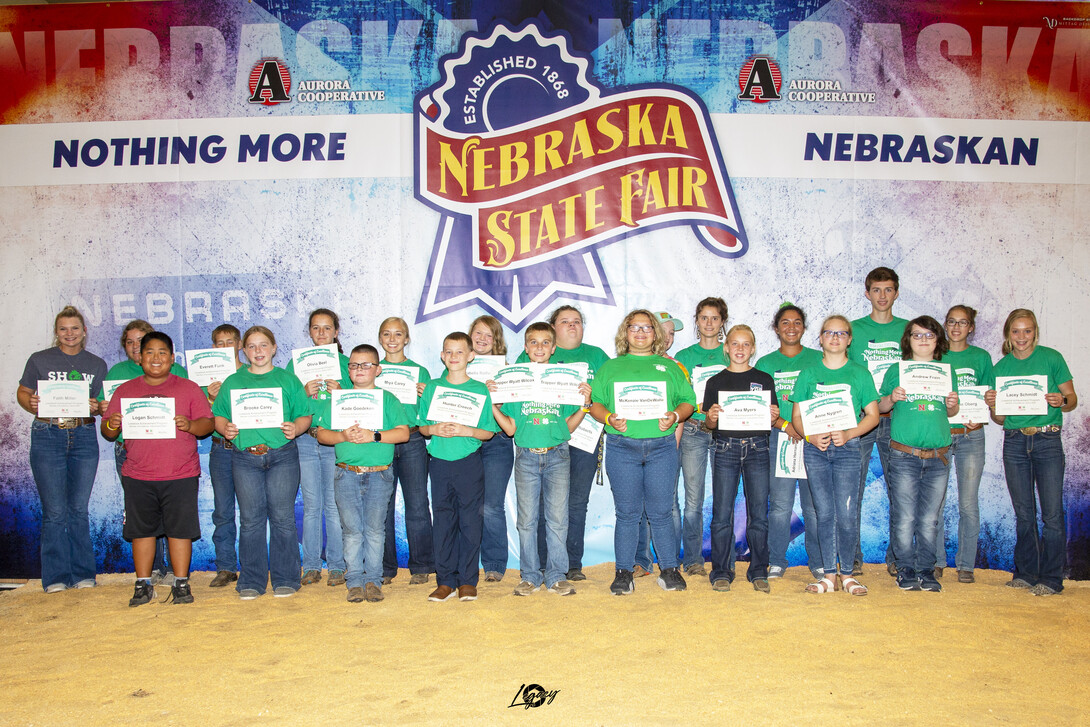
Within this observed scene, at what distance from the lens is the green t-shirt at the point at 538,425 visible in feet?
15.5

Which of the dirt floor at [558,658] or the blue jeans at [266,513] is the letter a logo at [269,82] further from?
the dirt floor at [558,658]

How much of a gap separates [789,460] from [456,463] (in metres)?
2.26

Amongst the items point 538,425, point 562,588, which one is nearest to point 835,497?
point 562,588

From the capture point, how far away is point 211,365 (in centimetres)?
531

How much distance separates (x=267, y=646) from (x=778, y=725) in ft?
8.44

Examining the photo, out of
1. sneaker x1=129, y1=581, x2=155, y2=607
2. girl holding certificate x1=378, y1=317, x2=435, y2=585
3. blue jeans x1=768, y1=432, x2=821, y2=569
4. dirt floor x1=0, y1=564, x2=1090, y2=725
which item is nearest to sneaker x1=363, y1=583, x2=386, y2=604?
dirt floor x1=0, y1=564, x2=1090, y2=725

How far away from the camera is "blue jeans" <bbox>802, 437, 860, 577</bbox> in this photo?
473 cm

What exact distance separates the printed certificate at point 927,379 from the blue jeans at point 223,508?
15.1 ft

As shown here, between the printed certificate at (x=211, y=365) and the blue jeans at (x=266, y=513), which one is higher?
the printed certificate at (x=211, y=365)

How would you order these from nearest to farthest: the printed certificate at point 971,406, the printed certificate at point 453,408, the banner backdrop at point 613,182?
the printed certificate at point 453,408, the printed certificate at point 971,406, the banner backdrop at point 613,182

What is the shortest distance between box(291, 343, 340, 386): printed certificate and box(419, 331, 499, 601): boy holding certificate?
35.7 inches

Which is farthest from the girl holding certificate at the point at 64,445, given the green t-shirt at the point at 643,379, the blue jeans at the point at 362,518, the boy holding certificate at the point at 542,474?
the green t-shirt at the point at 643,379

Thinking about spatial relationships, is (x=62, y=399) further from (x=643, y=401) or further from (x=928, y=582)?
(x=928, y=582)

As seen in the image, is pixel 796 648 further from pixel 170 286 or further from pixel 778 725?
pixel 170 286
